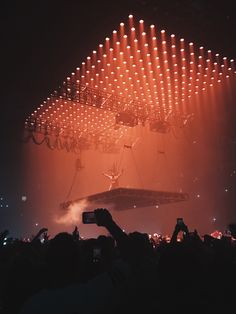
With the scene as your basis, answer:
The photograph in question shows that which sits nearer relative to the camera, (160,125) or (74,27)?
(74,27)

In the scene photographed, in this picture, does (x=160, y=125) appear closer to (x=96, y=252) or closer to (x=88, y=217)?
(x=96, y=252)

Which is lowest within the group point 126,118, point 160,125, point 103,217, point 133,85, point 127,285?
point 127,285

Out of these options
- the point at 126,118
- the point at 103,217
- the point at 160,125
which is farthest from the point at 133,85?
the point at 103,217

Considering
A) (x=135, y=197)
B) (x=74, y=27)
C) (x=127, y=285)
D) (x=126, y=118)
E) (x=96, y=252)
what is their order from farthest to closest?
(x=135, y=197)
(x=126, y=118)
(x=74, y=27)
(x=96, y=252)
(x=127, y=285)

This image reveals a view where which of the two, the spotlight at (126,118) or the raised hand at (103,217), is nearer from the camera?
the raised hand at (103,217)

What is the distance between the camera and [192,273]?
6.34ft

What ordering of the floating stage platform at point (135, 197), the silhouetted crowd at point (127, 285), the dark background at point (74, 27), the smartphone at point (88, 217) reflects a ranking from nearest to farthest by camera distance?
the silhouetted crowd at point (127, 285), the smartphone at point (88, 217), the dark background at point (74, 27), the floating stage platform at point (135, 197)

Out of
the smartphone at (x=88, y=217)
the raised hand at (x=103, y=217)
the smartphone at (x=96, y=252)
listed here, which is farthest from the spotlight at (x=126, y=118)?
the raised hand at (x=103, y=217)

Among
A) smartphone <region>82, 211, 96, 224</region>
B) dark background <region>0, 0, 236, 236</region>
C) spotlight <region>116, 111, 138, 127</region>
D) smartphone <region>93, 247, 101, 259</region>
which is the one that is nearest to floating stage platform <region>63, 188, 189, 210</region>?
spotlight <region>116, 111, 138, 127</region>

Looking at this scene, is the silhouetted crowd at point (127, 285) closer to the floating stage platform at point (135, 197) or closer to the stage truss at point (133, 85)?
the stage truss at point (133, 85)

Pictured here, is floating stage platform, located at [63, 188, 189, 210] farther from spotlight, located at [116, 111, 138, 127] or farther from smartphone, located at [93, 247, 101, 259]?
smartphone, located at [93, 247, 101, 259]

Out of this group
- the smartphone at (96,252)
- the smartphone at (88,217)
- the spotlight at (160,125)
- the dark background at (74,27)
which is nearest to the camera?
the smartphone at (88,217)

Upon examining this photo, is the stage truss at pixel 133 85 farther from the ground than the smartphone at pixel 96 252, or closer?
farther from the ground

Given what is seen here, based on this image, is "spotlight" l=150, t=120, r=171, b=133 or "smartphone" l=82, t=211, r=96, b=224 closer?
"smartphone" l=82, t=211, r=96, b=224
